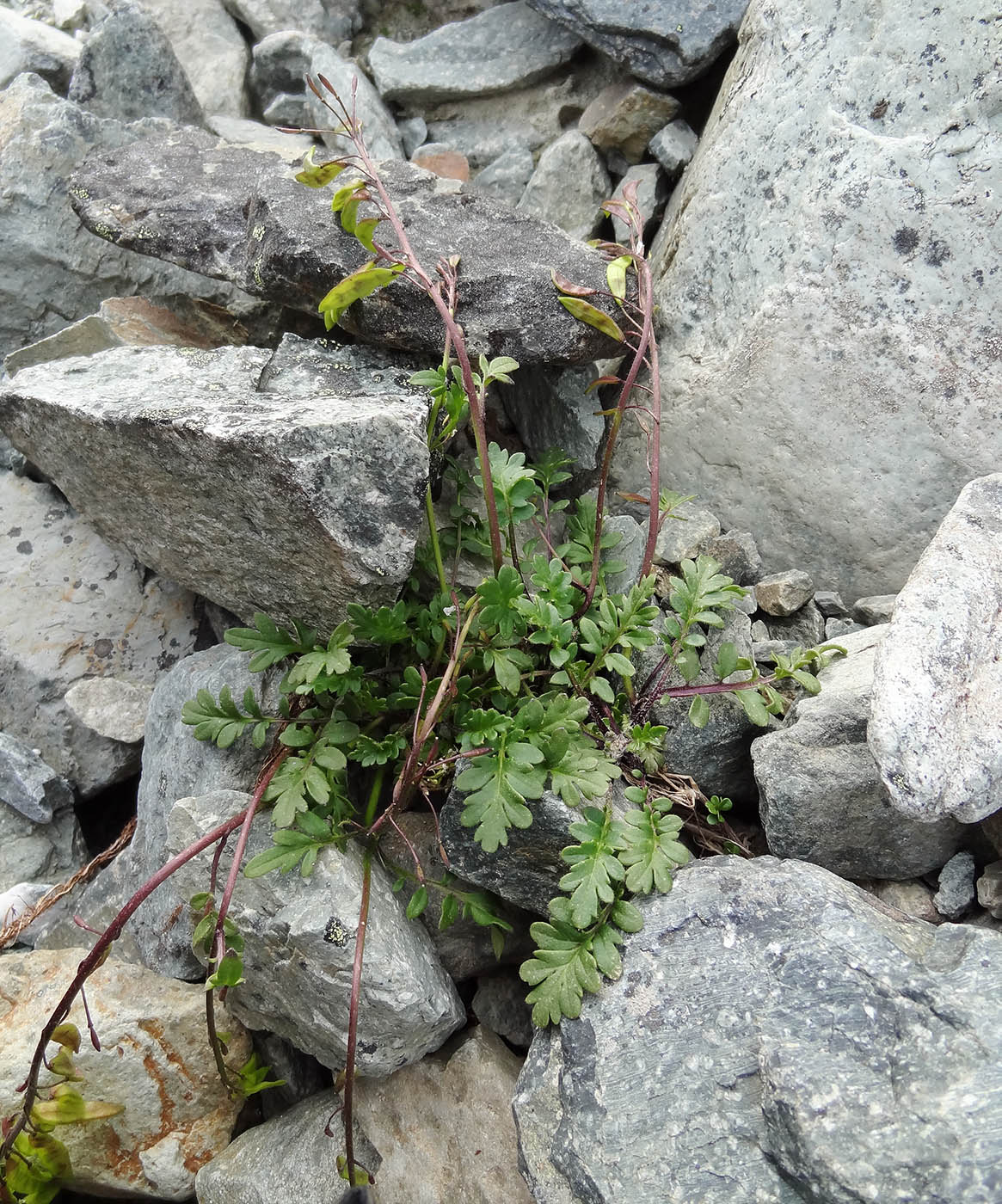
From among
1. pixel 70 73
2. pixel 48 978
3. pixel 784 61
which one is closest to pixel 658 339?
pixel 784 61

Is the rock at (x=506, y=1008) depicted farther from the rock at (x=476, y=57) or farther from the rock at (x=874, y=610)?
the rock at (x=476, y=57)

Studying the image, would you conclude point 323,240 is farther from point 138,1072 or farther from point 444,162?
point 138,1072

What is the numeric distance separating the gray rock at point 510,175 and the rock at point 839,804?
107 inches

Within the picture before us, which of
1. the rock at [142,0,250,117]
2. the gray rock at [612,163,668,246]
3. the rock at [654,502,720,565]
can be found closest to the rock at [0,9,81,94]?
the rock at [142,0,250,117]

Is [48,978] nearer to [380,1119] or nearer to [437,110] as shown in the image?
[380,1119]

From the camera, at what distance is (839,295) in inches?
118

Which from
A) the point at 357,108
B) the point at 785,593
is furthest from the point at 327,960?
the point at 357,108

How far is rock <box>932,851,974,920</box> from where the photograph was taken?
245 centimetres

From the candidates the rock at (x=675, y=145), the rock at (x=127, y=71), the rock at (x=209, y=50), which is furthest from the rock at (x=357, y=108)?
the rock at (x=675, y=145)

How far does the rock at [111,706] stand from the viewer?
3.34 meters

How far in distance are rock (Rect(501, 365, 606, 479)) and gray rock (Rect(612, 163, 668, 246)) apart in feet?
2.56

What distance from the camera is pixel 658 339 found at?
3.44m

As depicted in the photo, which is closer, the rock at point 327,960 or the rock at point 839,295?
the rock at point 327,960

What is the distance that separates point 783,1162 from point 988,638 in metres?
1.30
